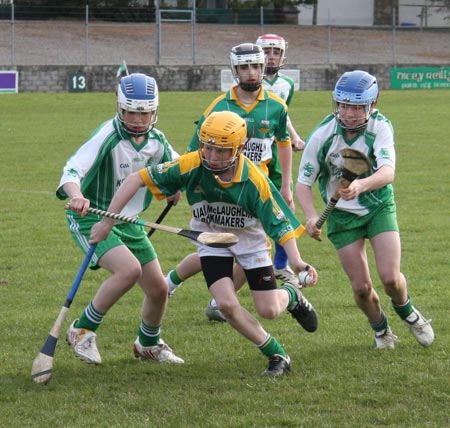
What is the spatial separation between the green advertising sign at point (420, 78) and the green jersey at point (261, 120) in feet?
86.8

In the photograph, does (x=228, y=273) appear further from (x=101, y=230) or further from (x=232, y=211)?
(x=101, y=230)

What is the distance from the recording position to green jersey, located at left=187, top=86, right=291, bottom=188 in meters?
7.52

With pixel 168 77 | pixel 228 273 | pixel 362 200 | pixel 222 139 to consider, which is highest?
pixel 222 139

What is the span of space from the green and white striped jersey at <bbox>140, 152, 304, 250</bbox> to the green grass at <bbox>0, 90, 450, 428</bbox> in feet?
2.87

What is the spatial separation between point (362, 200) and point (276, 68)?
8.67 feet

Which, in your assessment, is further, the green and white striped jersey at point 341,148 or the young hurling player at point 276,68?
the young hurling player at point 276,68

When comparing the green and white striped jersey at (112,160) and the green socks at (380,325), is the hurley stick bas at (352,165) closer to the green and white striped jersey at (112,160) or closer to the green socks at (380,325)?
the green socks at (380,325)

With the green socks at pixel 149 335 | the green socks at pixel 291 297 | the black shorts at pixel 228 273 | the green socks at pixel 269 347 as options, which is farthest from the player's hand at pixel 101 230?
the green socks at pixel 291 297

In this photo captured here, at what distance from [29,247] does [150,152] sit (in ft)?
13.4

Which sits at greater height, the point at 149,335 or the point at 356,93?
the point at 356,93

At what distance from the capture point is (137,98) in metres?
5.95

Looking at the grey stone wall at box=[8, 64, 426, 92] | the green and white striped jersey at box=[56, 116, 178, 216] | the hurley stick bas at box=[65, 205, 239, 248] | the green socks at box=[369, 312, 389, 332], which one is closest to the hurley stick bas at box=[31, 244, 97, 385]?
the hurley stick bas at box=[65, 205, 239, 248]

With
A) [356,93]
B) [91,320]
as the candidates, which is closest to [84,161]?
[91,320]

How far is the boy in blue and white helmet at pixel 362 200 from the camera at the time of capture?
5996 millimetres
